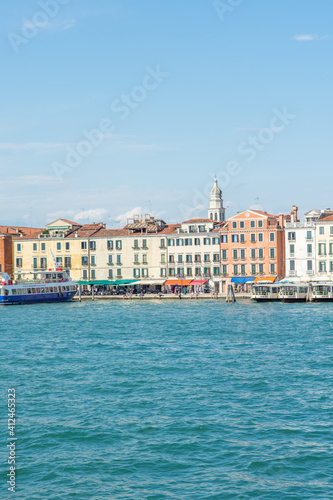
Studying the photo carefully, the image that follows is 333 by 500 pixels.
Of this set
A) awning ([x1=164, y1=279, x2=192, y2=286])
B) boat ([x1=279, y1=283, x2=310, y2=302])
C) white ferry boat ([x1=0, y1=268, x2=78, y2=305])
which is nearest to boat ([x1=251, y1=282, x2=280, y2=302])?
boat ([x1=279, y1=283, x2=310, y2=302])

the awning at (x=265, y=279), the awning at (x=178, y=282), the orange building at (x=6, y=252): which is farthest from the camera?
the orange building at (x=6, y=252)

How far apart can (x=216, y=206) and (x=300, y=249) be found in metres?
27.1

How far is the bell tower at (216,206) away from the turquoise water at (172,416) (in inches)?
2388

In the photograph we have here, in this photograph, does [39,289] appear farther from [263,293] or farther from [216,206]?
[216,206]

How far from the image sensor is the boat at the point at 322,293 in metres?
66.1

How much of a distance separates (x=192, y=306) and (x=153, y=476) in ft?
158

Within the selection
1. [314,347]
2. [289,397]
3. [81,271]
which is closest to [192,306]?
[81,271]

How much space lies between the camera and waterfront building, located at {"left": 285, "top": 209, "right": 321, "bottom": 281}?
72312mm

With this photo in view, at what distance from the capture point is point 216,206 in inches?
3871

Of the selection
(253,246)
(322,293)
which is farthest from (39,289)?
(322,293)

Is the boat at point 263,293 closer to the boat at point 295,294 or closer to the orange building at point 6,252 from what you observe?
the boat at point 295,294

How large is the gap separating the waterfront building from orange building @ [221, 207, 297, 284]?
96 cm

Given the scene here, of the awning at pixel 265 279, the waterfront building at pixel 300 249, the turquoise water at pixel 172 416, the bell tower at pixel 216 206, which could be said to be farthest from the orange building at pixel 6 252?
the turquoise water at pixel 172 416

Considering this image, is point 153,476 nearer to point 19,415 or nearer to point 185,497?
point 185,497
